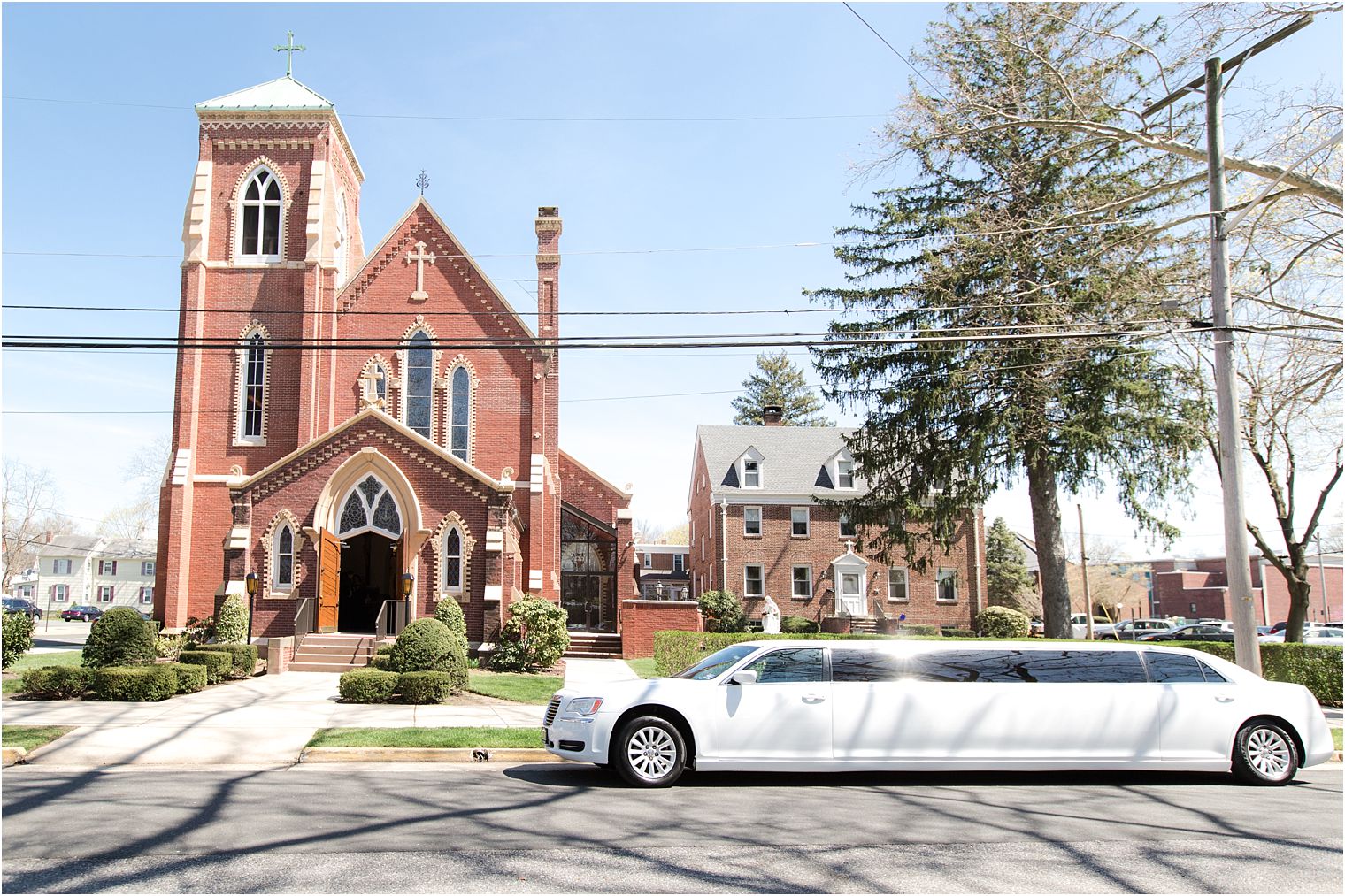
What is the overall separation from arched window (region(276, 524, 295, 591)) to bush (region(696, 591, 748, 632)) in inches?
715

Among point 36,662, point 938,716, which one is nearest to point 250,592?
point 36,662

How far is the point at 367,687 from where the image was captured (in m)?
15.8

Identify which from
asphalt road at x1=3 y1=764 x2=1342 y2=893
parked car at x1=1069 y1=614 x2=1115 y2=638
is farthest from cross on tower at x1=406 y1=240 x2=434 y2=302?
parked car at x1=1069 y1=614 x2=1115 y2=638

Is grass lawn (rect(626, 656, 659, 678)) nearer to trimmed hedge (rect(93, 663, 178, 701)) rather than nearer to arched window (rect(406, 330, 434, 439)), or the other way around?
arched window (rect(406, 330, 434, 439))

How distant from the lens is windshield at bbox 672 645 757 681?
10.0 m

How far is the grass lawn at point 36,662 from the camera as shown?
53.2 ft

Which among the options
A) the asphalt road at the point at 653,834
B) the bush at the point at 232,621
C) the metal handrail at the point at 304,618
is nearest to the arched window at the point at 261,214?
the bush at the point at 232,621

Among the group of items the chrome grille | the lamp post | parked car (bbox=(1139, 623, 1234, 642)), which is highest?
the lamp post

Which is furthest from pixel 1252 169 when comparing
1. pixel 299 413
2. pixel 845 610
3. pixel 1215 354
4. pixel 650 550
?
pixel 650 550

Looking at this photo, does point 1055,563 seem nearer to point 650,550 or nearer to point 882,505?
point 882,505

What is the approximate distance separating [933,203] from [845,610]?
1977 cm

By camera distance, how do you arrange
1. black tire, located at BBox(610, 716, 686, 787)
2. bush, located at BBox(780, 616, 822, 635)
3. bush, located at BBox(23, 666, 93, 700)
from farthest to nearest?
1. bush, located at BBox(780, 616, 822, 635)
2. bush, located at BBox(23, 666, 93, 700)
3. black tire, located at BBox(610, 716, 686, 787)

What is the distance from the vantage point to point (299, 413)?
27562 mm

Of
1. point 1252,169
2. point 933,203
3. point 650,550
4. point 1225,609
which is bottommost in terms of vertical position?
point 1225,609
